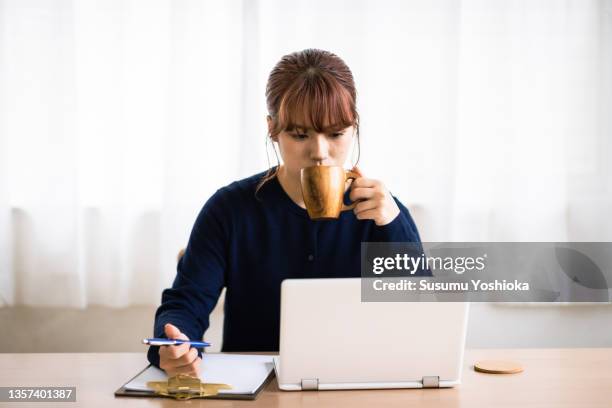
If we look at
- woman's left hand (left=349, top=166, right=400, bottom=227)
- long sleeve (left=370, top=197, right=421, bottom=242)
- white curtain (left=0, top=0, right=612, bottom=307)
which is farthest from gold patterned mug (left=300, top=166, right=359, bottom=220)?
white curtain (left=0, top=0, right=612, bottom=307)

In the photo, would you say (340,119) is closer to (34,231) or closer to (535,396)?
(535,396)

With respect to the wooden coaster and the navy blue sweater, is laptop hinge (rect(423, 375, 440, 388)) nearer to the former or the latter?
the wooden coaster

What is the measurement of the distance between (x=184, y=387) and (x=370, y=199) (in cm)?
56

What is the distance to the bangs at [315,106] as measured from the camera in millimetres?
1455

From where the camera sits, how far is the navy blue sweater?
1.61m

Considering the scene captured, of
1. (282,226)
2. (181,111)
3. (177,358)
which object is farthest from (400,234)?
(181,111)

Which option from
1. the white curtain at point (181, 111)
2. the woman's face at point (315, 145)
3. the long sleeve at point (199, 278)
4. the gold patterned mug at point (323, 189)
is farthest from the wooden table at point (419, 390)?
the white curtain at point (181, 111)

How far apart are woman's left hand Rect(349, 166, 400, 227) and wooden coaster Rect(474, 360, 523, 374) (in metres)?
0.37

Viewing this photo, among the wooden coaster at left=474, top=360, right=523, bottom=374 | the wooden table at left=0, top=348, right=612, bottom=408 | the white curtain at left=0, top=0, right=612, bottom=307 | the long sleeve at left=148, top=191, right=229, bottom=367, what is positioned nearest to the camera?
the wooden table at left=0, top=348, right=612, bottom=408

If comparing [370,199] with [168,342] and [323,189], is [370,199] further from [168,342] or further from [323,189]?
[168,342]

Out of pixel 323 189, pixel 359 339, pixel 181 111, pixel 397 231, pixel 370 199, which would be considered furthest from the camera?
pixel 181 111

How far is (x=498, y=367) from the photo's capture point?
1258 millimetres

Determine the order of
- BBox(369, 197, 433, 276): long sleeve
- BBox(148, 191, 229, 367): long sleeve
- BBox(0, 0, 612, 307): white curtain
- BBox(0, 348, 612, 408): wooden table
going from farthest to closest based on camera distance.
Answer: BBox(0, 0, 612, 307): white curtain, BBox(369, 197, 433, 276): long sleeve, BBox(148, 191, 229, 367): long sleeve, BBox(0, 348, 612, 408): wooden table

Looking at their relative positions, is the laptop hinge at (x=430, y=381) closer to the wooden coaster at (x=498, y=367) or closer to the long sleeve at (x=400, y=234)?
the wooden coaster at (x=498, y=367)
